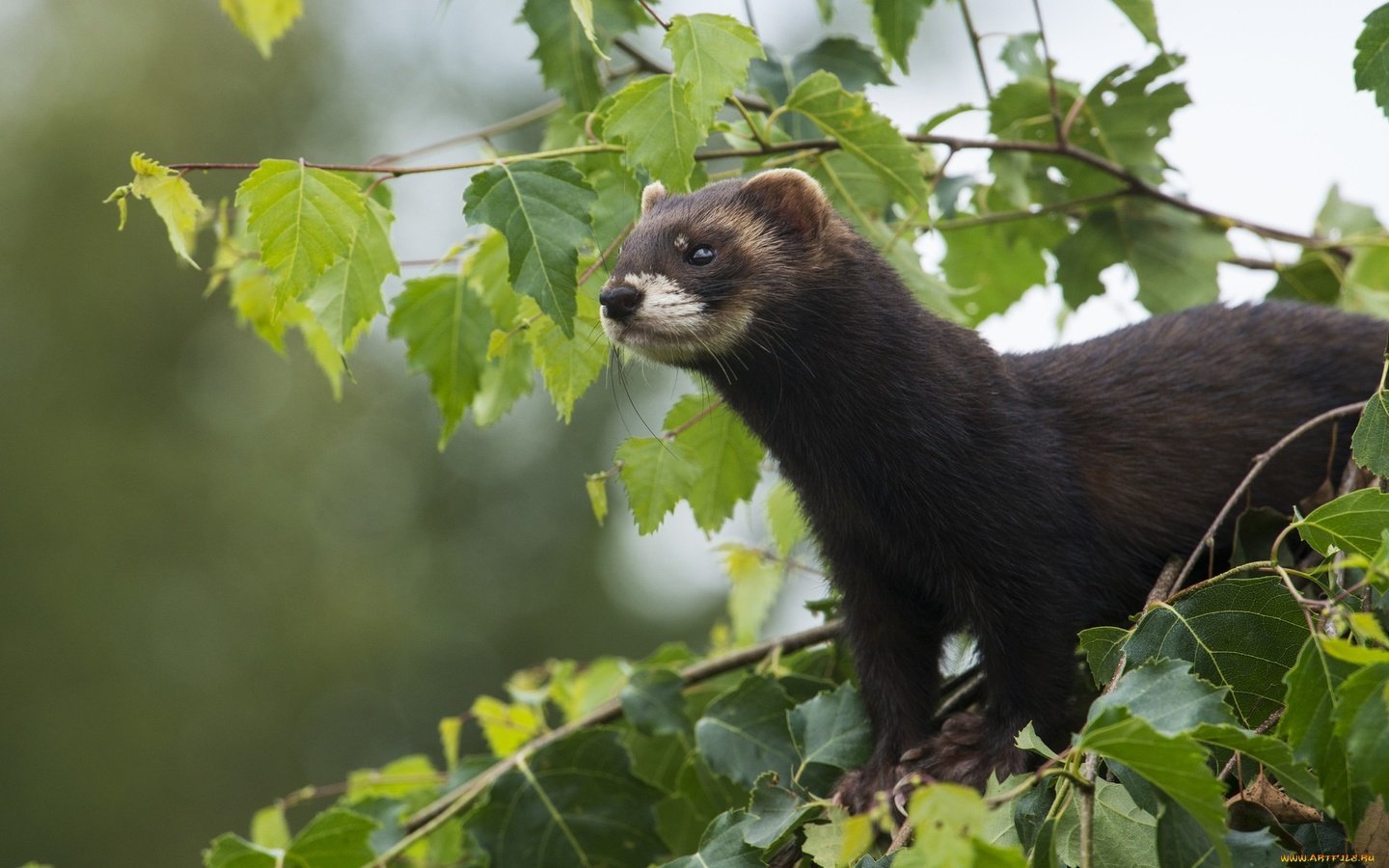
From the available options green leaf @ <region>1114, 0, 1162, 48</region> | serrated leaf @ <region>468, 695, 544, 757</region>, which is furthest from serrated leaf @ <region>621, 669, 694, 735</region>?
green leaf @ <region>1114, 0, 1162, 48</region>

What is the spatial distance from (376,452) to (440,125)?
5.59 m

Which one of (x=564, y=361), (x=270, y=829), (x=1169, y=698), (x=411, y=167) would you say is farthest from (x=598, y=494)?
(x=270, y=829)

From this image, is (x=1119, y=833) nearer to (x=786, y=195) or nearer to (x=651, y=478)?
(x=651, y=478)

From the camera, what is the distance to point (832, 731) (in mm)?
2566

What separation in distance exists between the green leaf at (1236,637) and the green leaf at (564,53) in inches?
64.7

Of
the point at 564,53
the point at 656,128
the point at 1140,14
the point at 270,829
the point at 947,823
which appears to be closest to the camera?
the point at 947,823

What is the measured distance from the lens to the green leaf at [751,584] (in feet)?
11.4

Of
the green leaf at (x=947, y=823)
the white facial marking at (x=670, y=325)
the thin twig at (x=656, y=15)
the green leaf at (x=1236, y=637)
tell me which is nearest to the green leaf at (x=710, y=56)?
the thin twig at (x=656, y=15)

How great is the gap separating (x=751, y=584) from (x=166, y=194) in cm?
183

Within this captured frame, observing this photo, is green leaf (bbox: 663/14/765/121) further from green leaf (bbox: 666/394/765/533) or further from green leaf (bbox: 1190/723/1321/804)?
green leaf (bbox: 1190/723/1321/804)

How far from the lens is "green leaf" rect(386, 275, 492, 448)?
275cm

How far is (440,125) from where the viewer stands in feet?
74.6

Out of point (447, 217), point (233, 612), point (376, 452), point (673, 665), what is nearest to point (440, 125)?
point (447, 217)

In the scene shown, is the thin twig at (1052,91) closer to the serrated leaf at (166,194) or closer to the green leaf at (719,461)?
the green leaf at (719,461)
